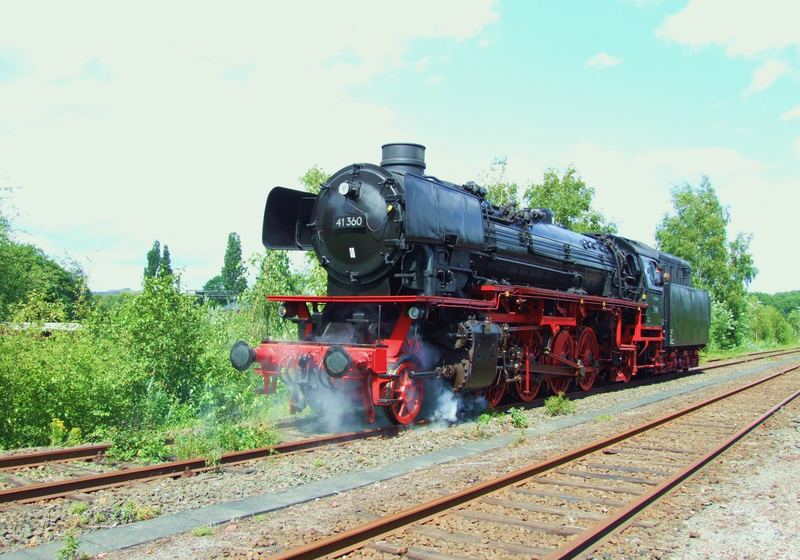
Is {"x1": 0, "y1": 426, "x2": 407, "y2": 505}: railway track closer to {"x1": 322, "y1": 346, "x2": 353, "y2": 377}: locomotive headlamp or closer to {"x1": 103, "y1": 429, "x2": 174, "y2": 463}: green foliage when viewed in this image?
{"x1": 103, "y1": 429, "x2": 174, "y2": 463}: green foliage

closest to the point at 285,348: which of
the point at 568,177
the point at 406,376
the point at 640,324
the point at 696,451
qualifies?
the point at 406,376

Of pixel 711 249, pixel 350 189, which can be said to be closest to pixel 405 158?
pixel 350 189

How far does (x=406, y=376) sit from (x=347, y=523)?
4068 mm

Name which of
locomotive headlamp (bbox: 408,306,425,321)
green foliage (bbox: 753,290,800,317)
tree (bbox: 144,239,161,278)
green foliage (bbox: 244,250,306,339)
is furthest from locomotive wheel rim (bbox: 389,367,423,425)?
green foliage (bbox: 753,290,800,317)

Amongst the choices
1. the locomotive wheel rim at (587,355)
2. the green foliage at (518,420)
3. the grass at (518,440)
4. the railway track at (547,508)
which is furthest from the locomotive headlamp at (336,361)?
the locomotive wheel rim at (587,355)

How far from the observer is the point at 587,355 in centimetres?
1418

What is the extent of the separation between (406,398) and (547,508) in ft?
12.9

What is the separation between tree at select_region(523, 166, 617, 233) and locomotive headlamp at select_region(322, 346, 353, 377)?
28.4m

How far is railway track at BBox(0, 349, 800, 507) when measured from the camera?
18.8ft

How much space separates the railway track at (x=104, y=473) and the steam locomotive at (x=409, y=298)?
0.89m

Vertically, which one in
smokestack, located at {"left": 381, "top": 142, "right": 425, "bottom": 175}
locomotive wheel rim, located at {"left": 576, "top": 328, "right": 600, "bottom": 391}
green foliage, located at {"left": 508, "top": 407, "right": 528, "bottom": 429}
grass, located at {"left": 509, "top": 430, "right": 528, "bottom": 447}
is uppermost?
smokestack, located at {"left": 381, "top": 142, "right": 425, "bottom": 175}

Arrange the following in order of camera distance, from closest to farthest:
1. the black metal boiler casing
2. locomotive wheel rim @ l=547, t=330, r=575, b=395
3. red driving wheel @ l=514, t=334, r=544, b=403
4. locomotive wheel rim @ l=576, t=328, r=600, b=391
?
the black metal boiler casing
red driving wheel @ l=514, t=334, r=544, b=403
locomotive wheel rim @ l=547, t=330, r=575, b=395
locomotive wheel rim @ l=576, t=328, r=600, b=391

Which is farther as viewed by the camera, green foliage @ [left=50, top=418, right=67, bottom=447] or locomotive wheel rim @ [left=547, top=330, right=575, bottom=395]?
locomotive wheel rim @ [left=547, top=330, right=575, bottom=395]

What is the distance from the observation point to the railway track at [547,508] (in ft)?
14.7
